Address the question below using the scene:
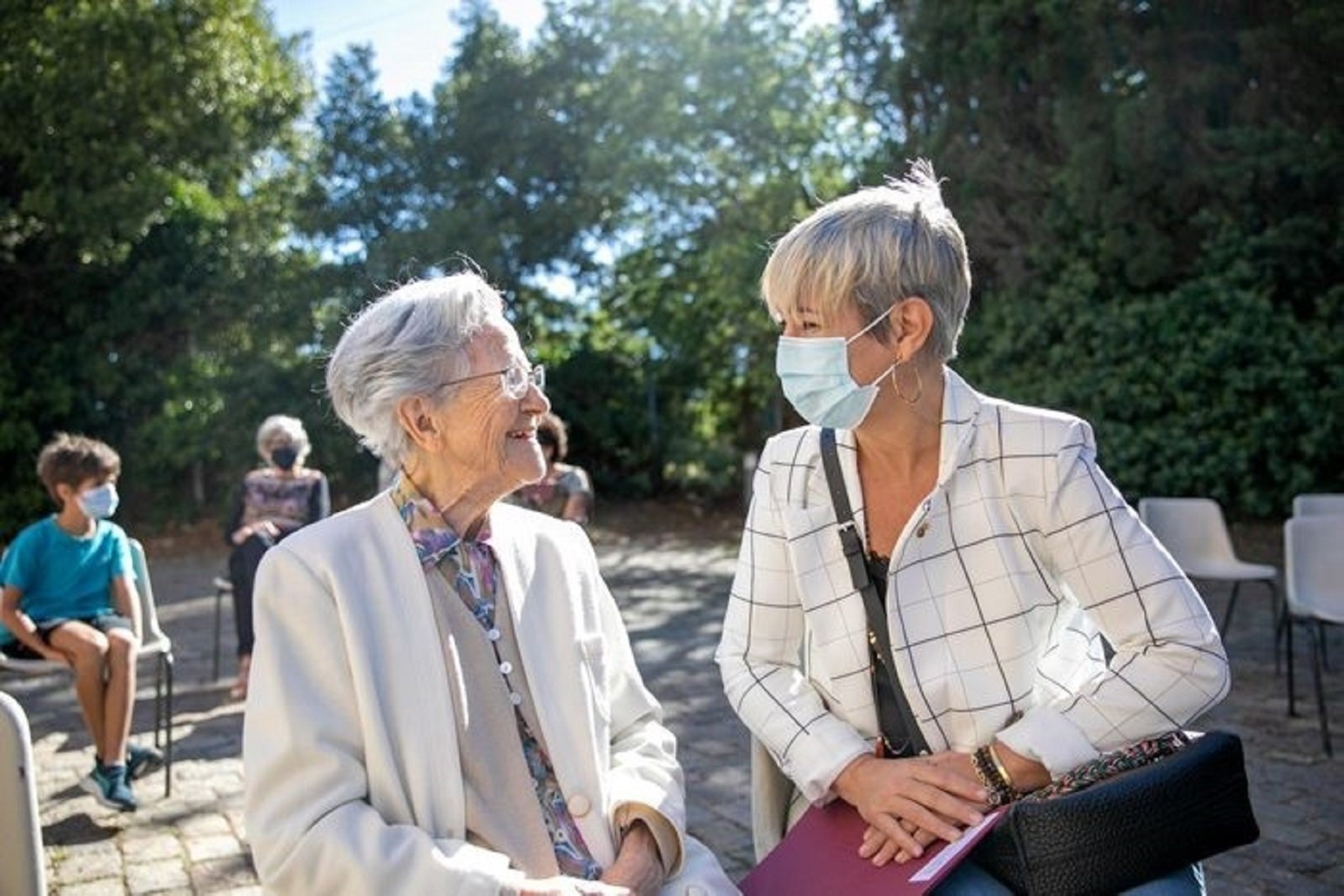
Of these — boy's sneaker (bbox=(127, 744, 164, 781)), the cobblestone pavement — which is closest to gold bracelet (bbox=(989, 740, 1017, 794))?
the cobblestone pavement

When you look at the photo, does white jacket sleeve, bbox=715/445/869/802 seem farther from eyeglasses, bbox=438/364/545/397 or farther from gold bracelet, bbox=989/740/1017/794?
eyeglasses, bbox=438/364/545/397

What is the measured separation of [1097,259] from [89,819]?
1146cm

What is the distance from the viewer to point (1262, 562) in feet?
34.8

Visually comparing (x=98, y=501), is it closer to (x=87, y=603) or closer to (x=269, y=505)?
(x=87, y=603)

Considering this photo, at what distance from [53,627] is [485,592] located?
138 inches

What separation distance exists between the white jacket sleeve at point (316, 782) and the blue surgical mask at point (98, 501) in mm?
3511

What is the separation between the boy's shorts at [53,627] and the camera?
483 centimetres

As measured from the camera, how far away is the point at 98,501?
16.4 feet

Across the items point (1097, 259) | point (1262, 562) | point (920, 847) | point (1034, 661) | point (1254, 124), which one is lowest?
point (1262, 562)

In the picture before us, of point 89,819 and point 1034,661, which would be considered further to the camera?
point 89,819

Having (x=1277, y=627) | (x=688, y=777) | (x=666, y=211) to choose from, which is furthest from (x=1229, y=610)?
(x=666, y=211)

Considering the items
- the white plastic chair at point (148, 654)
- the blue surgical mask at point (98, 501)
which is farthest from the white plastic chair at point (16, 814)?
the blue surgical mask at point (98, 501)

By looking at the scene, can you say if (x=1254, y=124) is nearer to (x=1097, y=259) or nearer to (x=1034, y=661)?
(x=1097, y=259)

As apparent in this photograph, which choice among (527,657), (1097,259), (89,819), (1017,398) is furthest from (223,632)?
(1097,259)
